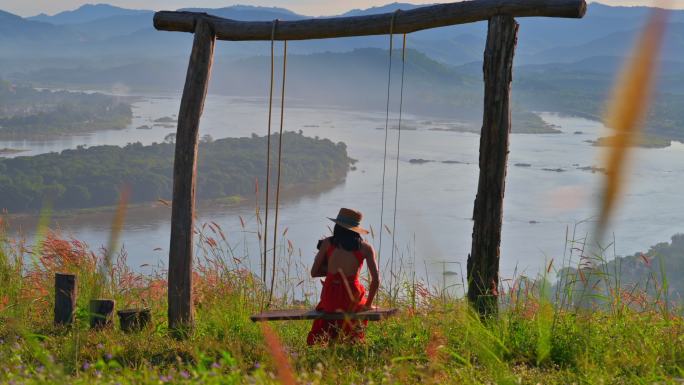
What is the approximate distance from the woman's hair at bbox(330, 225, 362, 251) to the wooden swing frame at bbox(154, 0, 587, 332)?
1.51 feet

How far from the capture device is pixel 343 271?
196 inches

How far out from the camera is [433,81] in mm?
100062

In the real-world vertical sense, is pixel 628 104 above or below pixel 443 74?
below

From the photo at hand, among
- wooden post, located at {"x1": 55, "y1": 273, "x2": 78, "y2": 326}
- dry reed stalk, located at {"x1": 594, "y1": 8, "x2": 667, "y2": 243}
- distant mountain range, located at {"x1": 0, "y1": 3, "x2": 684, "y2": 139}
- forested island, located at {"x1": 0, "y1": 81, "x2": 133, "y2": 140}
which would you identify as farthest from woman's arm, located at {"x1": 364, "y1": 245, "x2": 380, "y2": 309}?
forested island, located at {"x1": 0, "y1": 81, "x2": 133, "y2": 140}

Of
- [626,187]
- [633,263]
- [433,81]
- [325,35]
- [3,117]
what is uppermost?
[433,81]

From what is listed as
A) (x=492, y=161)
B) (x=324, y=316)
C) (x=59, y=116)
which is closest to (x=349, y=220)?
(x=324, y=316)

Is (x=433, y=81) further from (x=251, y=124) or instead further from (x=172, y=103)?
(x=172, y=103)

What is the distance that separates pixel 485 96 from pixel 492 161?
39cm

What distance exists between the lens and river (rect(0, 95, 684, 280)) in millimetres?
43750

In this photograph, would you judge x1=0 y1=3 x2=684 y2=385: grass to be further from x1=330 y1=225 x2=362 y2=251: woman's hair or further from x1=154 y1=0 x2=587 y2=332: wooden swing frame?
x1=330 y1=225 x2=362 y2=251: woman's hair

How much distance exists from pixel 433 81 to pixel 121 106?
36339 millimetres

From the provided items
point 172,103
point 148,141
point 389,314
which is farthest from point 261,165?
point 389,314

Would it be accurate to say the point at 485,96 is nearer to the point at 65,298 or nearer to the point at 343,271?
the point at 343,271

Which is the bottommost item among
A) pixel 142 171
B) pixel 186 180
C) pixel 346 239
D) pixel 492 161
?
pixel 346 239
